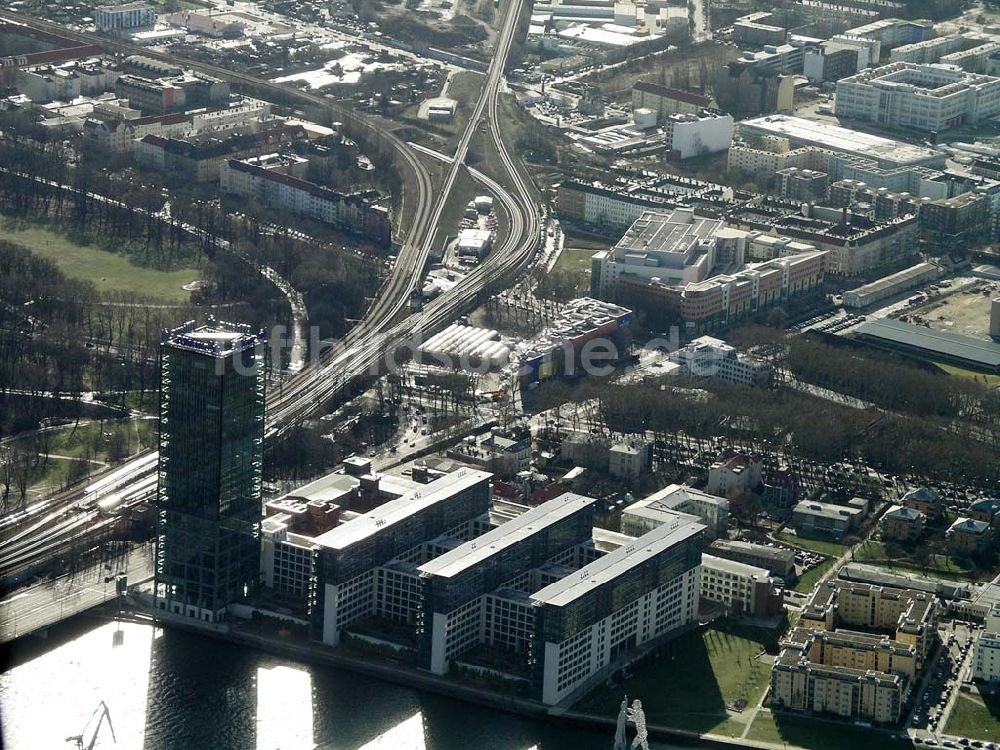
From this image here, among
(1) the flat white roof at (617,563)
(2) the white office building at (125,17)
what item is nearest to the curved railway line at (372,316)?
(2) the white office building at (125,17)

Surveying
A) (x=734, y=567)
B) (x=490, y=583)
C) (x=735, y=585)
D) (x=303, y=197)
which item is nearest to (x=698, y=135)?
(x=303, y=197)

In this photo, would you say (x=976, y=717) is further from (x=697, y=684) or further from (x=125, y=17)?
(x=125, y=17)

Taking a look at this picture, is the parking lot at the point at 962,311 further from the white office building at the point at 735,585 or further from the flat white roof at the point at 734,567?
the white office building at the point at 735,585

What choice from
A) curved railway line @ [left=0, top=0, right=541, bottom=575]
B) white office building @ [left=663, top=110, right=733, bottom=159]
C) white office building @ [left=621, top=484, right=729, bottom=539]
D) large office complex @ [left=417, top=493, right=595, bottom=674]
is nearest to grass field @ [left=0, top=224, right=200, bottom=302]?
curved railway line @ [left=0, top=0, right=541, bottom=575]

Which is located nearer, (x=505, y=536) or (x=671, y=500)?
(x=505, y=536)

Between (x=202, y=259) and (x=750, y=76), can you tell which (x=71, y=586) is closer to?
(x=202, y=259)

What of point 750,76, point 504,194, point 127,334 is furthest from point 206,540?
point 750,76

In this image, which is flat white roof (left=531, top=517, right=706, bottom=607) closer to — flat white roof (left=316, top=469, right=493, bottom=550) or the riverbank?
the riverbank
